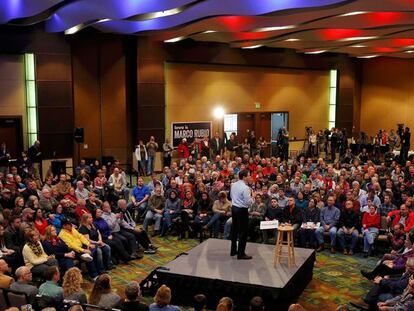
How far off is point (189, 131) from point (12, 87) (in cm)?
695

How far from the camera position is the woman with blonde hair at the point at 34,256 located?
782 cm

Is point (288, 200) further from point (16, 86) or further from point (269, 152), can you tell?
point (269, 152)

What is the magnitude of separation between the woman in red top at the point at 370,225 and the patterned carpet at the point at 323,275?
271 millimetres

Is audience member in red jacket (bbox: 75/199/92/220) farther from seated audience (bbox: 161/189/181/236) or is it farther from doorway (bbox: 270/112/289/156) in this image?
doorway (bbox: 270/112/289/156)

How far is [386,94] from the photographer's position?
87.1 ft

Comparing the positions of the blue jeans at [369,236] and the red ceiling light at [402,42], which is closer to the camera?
the blue jeans at [369,236]

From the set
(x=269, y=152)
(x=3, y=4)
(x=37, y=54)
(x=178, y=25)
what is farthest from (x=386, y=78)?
(x=3, y=4)

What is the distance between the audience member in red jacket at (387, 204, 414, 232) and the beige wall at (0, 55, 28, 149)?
38.7 feet

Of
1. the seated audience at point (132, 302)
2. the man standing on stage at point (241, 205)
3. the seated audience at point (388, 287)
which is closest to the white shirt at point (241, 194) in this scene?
the man standing on stage at point (241, 205)

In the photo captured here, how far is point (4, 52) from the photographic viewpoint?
635 inches

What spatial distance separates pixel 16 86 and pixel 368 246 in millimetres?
12009

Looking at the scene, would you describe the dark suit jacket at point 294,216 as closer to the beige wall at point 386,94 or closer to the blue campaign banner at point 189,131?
the blue campaign banner at point 189,131

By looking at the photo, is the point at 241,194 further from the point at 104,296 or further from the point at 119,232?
the point at 119,232

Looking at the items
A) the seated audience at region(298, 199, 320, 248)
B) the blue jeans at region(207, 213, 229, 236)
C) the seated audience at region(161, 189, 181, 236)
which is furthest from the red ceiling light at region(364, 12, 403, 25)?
the seated audience at region(161, 189, 181, 236)
